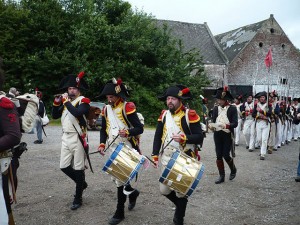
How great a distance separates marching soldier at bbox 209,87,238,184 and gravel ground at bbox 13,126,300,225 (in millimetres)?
391

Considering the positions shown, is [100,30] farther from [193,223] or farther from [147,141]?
[193,223]

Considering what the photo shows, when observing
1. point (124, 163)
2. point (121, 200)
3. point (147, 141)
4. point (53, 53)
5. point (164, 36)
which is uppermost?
point (164, 36)

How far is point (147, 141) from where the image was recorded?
1367cm

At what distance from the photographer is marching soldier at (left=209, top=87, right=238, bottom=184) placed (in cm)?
723

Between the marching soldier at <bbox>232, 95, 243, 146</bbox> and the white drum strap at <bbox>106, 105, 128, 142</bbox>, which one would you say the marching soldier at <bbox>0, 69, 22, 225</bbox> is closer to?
the white drum strap at <bbox>106, 105, 128, 142</bbox>

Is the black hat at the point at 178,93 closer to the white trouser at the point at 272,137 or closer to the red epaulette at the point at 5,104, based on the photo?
the red epaulette at the point at 5,104

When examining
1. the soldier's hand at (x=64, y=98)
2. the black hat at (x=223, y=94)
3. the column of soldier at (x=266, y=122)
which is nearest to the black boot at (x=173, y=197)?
the soldier's hand at (x=64, y=98)

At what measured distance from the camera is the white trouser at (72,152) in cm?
515

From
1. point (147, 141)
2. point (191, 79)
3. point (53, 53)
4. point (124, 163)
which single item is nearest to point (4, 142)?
point (124, 163)

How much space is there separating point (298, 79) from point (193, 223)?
129 ft

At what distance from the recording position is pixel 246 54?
36875 millimetres

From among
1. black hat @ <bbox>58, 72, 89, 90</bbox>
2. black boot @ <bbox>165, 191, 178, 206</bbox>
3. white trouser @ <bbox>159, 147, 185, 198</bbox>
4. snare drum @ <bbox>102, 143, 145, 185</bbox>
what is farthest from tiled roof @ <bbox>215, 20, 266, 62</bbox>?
snare drum @ <bbox>102, 143, 145, 185</bbox>

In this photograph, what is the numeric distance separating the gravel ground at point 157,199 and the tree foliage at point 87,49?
40.7 feet

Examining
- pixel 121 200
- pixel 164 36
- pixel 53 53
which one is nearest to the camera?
pixel 121 200
